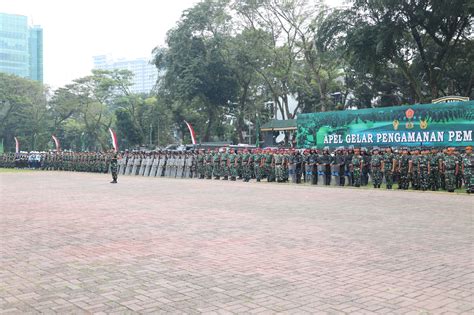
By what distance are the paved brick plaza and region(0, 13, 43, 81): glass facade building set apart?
104m

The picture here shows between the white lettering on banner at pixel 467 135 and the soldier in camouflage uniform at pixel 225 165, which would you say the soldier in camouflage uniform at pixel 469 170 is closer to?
the white lettering on banner at pixel 467 135

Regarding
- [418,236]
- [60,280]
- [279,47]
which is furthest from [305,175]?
[279,47]

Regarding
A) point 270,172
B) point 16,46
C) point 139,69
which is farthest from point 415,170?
point 139,69

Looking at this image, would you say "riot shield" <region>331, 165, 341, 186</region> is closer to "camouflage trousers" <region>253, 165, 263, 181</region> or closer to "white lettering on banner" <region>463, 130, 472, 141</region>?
"camouflage trousers" <region>253, 165, 263, 181</region>

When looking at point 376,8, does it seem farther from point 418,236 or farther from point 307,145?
point 418,236

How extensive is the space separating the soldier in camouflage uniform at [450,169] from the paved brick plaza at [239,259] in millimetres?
4257

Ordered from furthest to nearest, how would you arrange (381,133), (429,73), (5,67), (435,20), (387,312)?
(5,67) < (429,73) < (435,20) < (381,133) < (387,312)

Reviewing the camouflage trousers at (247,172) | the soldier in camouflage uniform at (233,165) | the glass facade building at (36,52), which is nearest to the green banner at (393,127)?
the camouflage trousers at (247,172)

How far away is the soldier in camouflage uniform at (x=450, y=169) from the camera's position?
1570 cm

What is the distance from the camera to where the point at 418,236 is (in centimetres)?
783

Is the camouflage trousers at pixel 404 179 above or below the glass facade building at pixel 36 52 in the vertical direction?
below

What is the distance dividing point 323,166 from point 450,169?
5105 millimetres

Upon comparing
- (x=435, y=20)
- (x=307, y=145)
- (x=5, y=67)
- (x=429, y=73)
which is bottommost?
(x=307, y=145)

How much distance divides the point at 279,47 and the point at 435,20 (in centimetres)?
1596
